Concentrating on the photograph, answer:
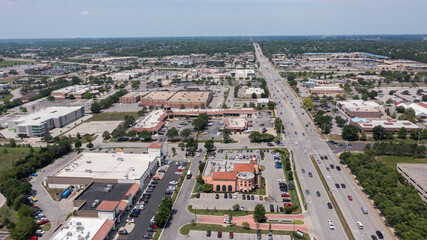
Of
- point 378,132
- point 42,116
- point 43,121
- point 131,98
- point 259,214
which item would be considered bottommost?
point 259,214

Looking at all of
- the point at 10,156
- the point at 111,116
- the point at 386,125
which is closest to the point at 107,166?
the point at 10,156

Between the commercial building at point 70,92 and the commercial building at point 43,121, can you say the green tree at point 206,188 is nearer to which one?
the commercial building at point 43,121

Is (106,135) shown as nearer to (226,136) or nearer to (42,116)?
(42,116)

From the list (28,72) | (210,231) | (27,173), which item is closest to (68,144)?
(27,173)

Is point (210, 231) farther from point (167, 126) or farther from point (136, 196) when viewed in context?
point (167, 126)

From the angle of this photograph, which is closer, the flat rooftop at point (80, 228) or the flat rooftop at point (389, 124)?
the flat rooftop at point (80, 228)

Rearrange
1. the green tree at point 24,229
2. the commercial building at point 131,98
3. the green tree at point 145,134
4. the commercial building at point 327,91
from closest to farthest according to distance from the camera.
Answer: the green tree at point 24,229 < the green tree at point 145,134 < the commercial building at point 131,98 < the commercial building at point 327,91

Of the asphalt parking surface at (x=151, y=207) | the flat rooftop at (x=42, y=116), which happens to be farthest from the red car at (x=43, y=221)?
the flat rooftop at (x=42, y=116)
